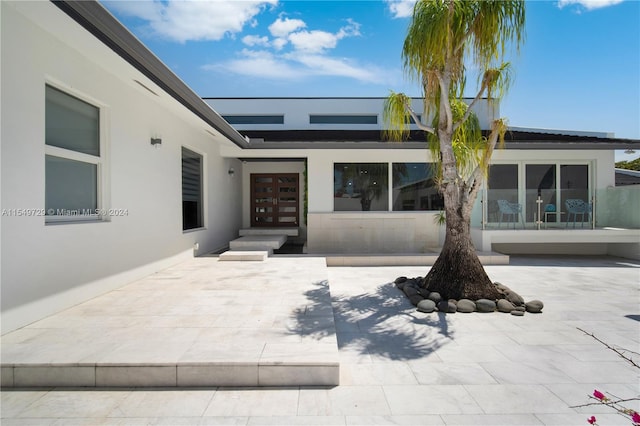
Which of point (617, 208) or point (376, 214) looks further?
point (376, 214)

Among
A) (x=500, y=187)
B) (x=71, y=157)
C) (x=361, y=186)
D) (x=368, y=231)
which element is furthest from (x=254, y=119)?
(x=71, y=157)

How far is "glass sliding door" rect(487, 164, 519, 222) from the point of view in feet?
29.7

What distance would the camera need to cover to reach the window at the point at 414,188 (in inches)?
384

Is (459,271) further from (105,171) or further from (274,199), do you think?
(274,199)

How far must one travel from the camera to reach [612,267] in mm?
7938

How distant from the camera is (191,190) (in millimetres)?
8086

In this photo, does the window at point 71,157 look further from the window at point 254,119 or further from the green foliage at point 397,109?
the window at point 254,119

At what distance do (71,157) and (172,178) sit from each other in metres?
2.67

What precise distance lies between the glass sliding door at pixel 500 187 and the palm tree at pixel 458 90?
3906mm

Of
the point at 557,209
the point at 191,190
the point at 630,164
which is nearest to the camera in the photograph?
the point at 191,190

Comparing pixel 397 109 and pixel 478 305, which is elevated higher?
pixel 397 109

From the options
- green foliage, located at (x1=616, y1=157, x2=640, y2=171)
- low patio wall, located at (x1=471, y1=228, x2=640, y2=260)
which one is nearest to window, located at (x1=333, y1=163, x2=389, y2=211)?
low patio wall, located at (x1=471, y1=228, x2=640, y2=260)

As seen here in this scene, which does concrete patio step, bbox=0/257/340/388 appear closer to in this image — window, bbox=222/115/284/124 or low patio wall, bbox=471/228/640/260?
low patio wall, bbox=471/228/640/260

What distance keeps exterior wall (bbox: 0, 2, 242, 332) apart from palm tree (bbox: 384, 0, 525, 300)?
4.41m
